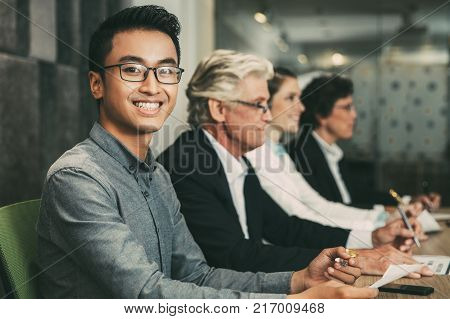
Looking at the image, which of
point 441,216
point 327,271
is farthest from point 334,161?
point 327,271

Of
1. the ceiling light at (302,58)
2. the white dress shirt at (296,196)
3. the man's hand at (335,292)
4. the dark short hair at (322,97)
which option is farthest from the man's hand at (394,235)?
the ceiling light at (302,58)

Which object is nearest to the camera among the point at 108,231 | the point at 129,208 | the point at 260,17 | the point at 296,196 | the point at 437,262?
the point at 108,231

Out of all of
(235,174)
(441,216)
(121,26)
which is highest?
(121,26)

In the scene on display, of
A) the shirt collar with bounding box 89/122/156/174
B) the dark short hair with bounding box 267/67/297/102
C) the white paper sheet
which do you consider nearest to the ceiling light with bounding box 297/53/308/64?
the dark short hair with bounding box 267/67/297/102

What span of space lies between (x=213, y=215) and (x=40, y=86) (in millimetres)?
746

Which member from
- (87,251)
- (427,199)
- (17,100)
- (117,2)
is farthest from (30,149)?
(427,199)

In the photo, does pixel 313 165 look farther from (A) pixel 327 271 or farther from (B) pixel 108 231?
(B) pixel 108 231

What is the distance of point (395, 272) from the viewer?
1.20 m

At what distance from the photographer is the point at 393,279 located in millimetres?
1208

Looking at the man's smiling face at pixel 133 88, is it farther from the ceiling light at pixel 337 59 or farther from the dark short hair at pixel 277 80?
the ceiling light at pixel 337 59

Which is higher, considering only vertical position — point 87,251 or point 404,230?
point 87,251

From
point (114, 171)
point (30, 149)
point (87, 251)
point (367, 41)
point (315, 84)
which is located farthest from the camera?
point (367, 41)

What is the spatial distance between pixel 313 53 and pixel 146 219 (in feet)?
13.5

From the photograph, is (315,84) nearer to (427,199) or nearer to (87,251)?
(427,199)
